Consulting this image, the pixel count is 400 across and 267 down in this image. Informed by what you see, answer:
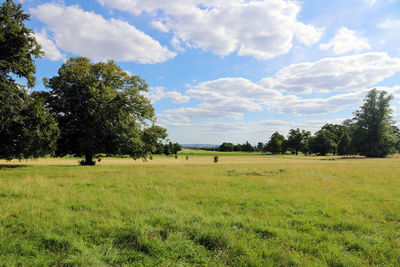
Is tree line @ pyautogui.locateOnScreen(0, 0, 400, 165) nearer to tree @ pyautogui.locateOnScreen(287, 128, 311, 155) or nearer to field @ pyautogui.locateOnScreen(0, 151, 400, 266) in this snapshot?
field @ pyautogui.locateOnScreen(0, 151, 400, 266)

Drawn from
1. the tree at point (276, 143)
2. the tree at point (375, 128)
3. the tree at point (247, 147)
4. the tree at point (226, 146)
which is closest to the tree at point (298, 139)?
the tree at point (276, 143)

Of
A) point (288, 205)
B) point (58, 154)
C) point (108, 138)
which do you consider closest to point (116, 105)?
point (108, 138)

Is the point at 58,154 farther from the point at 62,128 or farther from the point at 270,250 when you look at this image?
the point at 270,250

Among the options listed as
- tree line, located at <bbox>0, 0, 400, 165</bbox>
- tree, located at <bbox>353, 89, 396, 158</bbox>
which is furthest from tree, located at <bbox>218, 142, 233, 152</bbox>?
tree line, located at <bbox>0, 0, 400, 165</bbox>

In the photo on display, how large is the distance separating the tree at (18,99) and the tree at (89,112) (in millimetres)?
4015

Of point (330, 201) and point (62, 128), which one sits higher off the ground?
point (62, 128)

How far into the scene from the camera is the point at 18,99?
1692cm

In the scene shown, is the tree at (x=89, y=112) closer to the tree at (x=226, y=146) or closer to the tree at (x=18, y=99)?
the tree at (x=18, y=99)

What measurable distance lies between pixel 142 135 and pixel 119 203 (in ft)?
66.4

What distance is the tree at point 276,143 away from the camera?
4387 inches

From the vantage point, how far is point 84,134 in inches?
888

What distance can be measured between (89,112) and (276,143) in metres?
105

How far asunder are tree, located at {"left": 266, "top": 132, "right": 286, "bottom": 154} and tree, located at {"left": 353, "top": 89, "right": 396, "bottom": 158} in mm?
52210

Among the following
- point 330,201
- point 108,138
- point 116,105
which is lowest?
point 330,201
